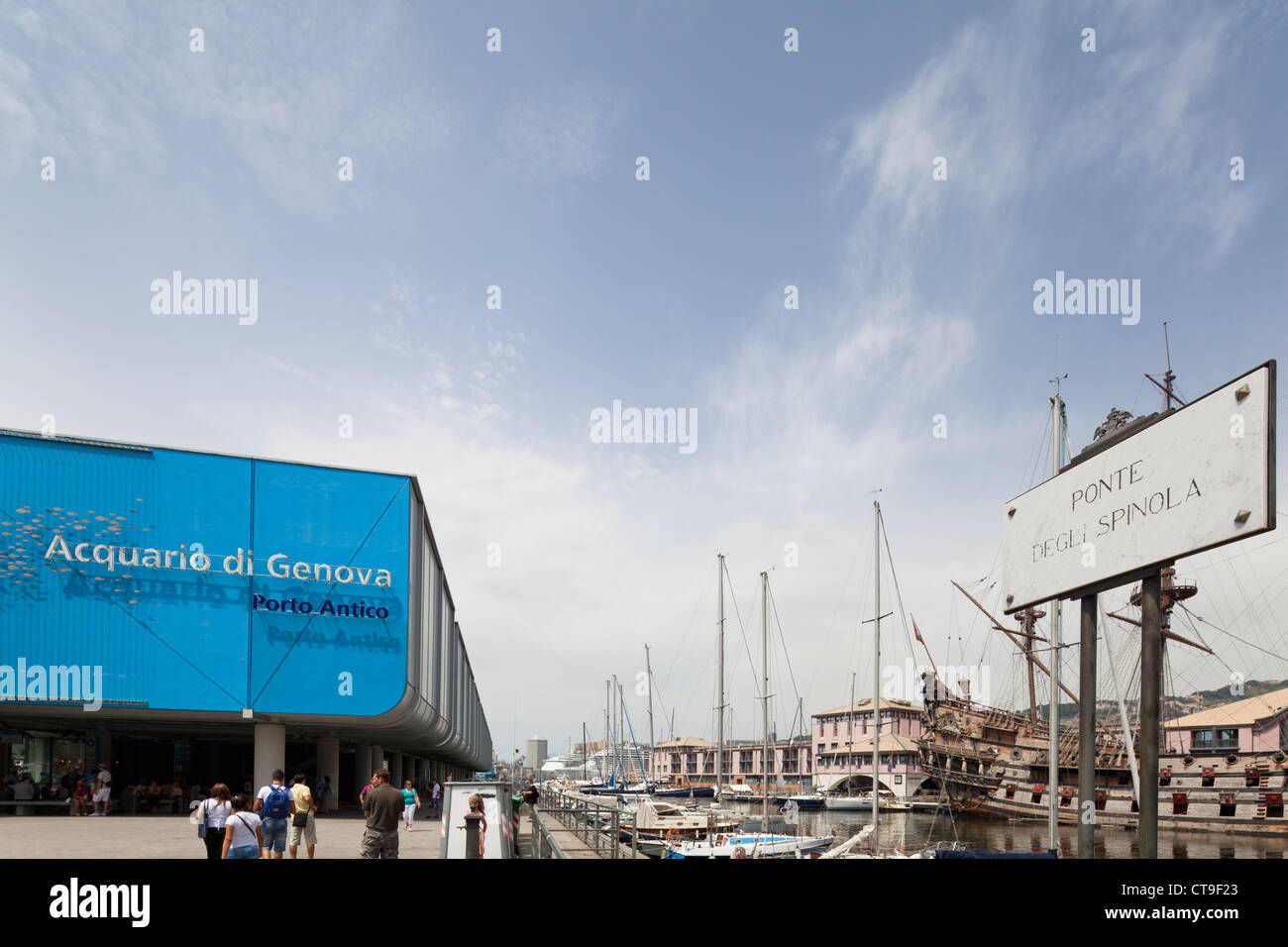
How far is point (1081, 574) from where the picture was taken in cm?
847

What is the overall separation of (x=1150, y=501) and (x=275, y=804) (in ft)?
43.0

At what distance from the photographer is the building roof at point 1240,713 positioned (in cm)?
6462

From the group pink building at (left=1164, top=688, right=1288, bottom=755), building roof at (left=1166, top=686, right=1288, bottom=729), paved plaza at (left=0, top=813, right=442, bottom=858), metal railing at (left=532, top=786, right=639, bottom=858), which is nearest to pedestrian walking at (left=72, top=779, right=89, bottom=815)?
paved plaza at (left=0, top=813, right=442, bottom=858)

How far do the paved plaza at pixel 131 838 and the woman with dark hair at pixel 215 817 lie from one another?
187 inches

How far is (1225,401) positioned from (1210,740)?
251 feet

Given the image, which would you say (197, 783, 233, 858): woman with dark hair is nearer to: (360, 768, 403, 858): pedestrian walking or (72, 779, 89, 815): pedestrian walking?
(360, 768, 403, 858): pedestrian walking

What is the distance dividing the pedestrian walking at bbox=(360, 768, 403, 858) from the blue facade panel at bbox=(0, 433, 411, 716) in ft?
62.3

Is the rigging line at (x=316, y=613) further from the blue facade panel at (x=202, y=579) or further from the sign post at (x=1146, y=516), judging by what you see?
the sign post at (x=1146, y=516)

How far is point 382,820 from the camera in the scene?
12500 mm

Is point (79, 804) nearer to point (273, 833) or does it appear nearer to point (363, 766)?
point (363, 766)
